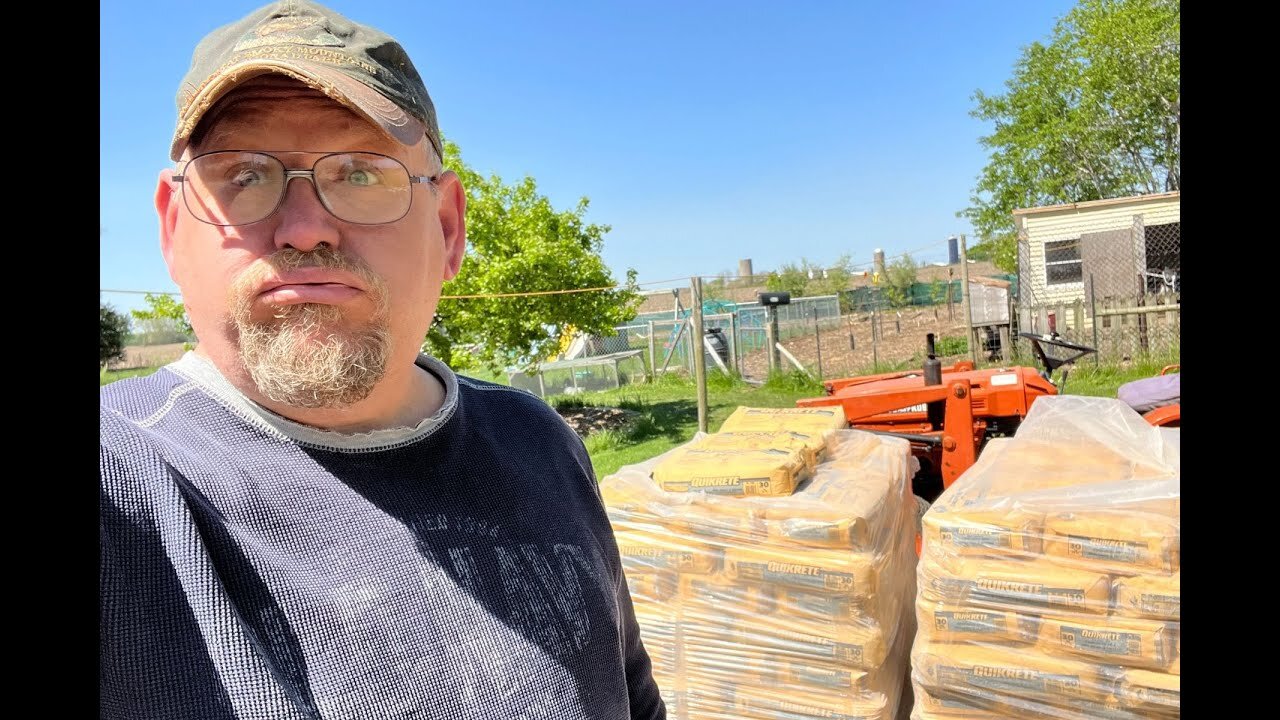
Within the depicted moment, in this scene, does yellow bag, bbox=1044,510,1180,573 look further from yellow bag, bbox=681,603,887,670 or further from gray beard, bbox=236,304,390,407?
gray beard, bbox=236,304,390,407

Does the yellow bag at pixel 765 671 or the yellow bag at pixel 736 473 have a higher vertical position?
the yellow bag at pixel 736 473

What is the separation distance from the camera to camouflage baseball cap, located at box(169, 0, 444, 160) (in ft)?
3.50

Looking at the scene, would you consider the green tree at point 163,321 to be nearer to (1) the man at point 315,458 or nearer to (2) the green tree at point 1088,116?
(1) the man at point 315,458

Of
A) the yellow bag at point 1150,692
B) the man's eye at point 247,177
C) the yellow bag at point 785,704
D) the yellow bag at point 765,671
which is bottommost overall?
the yellow bag at point 785,704

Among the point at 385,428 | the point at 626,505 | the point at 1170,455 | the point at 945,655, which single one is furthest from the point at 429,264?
the point at 1170,455

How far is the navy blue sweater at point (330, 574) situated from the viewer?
0.88 m

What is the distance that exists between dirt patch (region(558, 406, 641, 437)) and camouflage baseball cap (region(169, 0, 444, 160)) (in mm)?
9641

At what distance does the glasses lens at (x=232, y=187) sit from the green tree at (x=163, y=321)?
36.7 ft

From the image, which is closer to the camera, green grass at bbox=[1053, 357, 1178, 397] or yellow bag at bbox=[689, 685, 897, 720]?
yellow bag at bbox=[689, 685, 897, 720]

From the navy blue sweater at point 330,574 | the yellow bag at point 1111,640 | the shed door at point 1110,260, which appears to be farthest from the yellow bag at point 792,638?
the shed door at point 1110,260

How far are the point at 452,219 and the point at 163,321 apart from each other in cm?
1214

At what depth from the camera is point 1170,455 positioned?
3094 millimetres

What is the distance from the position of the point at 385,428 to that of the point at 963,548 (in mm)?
2435

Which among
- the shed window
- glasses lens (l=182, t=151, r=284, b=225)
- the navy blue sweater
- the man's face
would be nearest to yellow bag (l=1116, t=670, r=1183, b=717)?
the navy blue sweater
